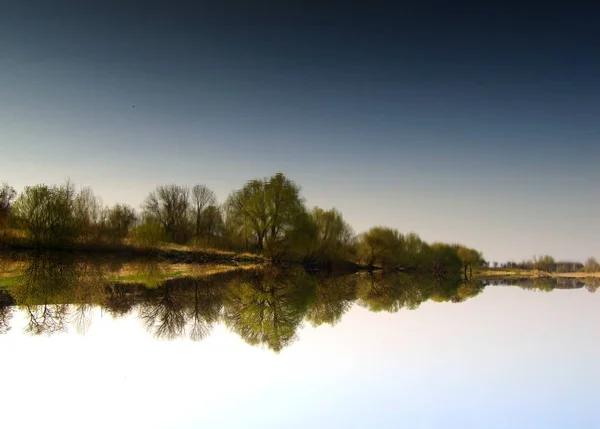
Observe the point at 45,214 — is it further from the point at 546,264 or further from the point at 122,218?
the point at 546,264

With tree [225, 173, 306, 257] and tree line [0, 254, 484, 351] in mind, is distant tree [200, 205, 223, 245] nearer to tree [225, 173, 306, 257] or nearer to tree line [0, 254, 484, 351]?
tree [225, 173, 306, 257]

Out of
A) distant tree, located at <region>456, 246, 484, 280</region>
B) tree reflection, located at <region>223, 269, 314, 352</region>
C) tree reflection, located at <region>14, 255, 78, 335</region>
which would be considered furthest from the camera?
distant tree, located at <region>456, 246, 484, 280</region>

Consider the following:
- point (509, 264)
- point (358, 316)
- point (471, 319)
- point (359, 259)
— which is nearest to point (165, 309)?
point (358, 316)

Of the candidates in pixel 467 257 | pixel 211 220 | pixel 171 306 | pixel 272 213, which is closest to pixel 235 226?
pixel 272 213

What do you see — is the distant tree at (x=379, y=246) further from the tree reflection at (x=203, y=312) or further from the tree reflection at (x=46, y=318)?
the tree reflection at (x=46, y=318)

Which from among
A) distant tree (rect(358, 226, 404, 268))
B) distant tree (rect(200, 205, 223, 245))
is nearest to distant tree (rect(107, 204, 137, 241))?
distant tree (rect(200, 205, 223, 245))

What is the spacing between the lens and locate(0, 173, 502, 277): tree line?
2950cm

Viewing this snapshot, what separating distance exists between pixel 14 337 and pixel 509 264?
499ft

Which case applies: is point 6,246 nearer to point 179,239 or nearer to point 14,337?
point 14,337

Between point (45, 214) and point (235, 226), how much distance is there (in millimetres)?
19832

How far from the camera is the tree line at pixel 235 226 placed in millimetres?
29500

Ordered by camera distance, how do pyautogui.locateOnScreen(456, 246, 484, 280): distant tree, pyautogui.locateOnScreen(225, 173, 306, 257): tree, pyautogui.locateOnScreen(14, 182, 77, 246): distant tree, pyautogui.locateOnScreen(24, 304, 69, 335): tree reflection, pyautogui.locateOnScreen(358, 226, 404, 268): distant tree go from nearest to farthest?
pyautogui.locateOnScreen(24, 304, 69, 335): tree reflection, pyautogui.locateOnScreen(14, 182, 77, 246): distant tree, pyautogui.locateOnScreen(225, 173, 306, 257): tree, pyautogui.locateOnScreen(358, 226, 404, 268): distant tree, pyautogui.locateOnScreen(456, 246, 484, 280): distant tree

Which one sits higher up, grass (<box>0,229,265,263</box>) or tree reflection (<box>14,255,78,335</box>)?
grass (<box>0,229,265,263</box>)

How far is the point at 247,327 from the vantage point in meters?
9.44
